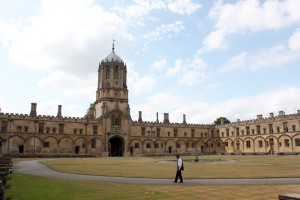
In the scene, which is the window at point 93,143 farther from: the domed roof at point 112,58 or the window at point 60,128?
the domed roof at point 112,58

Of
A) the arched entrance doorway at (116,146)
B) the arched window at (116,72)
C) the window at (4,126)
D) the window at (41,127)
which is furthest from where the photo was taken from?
the arched window at (116,72)

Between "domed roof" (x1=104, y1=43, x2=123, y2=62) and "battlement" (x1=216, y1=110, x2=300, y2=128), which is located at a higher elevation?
"domed roof" (x1=104, y1=43, x2=123, y2=62)

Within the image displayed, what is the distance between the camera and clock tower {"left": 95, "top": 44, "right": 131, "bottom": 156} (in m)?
66.5

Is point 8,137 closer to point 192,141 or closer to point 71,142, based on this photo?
point 71,142

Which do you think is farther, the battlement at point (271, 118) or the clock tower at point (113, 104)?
the clock tower at point (113, 104)

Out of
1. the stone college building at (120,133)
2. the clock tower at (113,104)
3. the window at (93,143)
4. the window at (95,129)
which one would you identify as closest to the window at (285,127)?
the stone college building at (120,133)

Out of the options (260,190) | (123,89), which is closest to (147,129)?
(123,89)

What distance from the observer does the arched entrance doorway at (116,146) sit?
68244 millimetres

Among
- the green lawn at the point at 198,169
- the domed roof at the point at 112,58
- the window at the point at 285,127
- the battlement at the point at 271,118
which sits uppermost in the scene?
the domed roof at the point at 112,58

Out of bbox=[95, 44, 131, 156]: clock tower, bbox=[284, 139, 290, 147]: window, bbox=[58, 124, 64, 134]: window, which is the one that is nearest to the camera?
bbox=[58, 124, 64, 134]: window

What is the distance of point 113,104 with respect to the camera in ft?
226

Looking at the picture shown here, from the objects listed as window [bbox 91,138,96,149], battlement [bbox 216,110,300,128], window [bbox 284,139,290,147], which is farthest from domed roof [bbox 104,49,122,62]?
window [bbox 284,139,290,147]

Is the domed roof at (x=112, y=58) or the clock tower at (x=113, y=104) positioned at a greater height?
the domed roof at (x=112, y=58)

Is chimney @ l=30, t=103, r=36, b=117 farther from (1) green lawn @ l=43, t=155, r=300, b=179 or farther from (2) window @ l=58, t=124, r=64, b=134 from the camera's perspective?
(1) green lawn @ l=43, t=155, r=300, b=179
